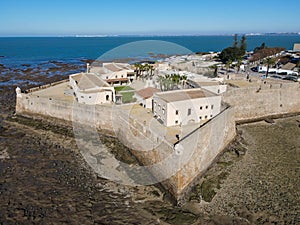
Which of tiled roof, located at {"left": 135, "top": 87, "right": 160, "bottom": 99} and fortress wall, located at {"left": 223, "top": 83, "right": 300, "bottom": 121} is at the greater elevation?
tiled roof, located at {"left": 135, "top": 87, "right": 160, "bottom": 99}

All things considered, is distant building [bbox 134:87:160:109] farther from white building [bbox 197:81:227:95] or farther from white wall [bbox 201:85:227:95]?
white wall [bbox 201:85:227:95]

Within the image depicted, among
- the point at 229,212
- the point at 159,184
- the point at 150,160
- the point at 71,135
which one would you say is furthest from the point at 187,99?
the point at 71,135

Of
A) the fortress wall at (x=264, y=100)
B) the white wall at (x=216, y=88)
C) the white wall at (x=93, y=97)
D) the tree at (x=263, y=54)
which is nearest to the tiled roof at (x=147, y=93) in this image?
the white wall at (x=93, y=97)

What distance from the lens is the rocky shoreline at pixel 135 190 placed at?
15688 mm

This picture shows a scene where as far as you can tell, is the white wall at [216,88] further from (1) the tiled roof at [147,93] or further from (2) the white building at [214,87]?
(1) the tiled roof at [147,93]

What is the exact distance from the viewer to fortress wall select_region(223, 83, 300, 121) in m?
31.0

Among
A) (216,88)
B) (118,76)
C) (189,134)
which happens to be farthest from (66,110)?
(216,88)

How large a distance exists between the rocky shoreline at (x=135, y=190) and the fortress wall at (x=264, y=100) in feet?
19.2

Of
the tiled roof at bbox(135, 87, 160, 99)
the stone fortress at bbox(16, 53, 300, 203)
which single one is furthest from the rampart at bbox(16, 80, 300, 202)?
the tiled roof at bbox(135, 87, 160, 99)

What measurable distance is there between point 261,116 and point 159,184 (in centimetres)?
1995

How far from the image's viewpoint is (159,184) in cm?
1869

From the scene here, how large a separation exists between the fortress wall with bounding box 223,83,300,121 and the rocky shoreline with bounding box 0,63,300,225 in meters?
5.86

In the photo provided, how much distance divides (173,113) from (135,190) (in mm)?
7081

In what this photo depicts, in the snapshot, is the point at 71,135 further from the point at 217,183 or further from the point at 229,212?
the point at 229,212
